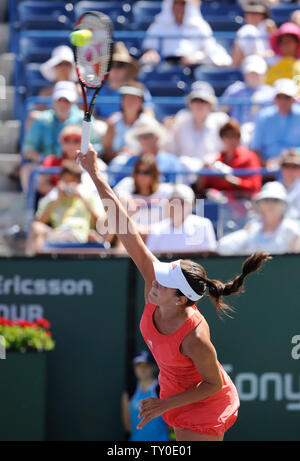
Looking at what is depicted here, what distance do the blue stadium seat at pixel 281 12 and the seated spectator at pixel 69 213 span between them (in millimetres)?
4684

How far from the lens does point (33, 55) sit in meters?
10.9

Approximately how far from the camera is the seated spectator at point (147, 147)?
8.43 meters

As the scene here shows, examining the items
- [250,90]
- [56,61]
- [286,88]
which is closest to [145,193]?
[286,88]

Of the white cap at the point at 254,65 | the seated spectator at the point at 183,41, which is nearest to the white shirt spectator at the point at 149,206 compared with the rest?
the white cap at the point at 254,65

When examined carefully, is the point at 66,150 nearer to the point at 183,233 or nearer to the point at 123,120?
the point at 123,120

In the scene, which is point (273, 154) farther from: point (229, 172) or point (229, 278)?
point (229, 278)

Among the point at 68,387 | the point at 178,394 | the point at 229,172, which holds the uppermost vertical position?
the point at 229,172

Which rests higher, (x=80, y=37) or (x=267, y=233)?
(x=80, y=37)

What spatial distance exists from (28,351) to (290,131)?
11.5ft

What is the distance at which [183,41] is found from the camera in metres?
10.8

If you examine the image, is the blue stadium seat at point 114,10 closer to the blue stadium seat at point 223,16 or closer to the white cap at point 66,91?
the blue stadium seat at point 223,16

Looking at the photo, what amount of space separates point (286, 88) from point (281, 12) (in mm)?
2917

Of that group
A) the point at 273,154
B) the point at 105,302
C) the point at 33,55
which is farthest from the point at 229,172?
the point at 33,55

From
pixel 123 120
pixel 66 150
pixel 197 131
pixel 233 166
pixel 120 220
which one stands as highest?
pixel 123 120
